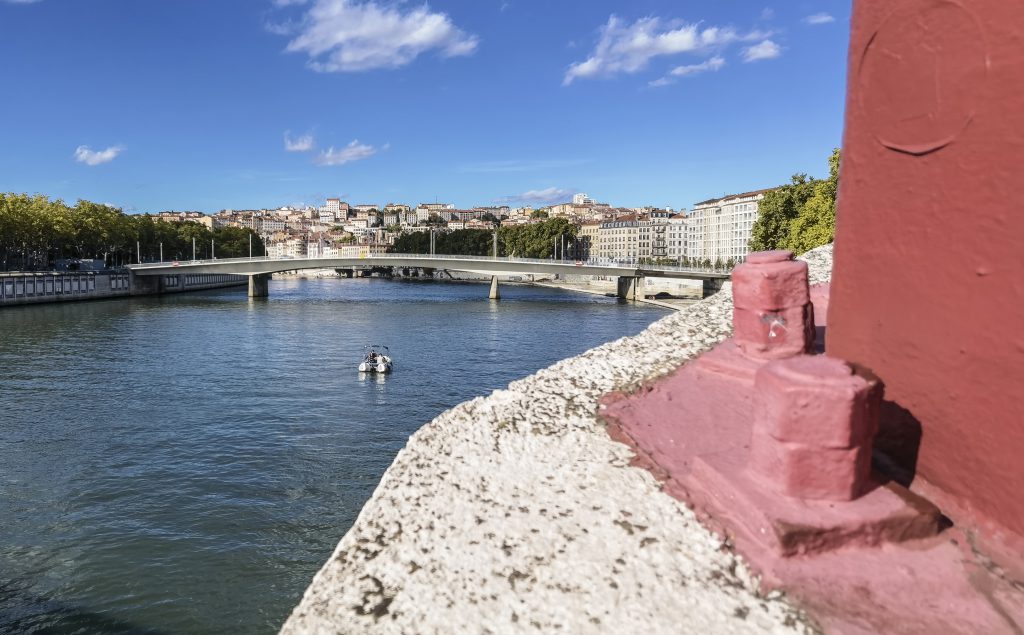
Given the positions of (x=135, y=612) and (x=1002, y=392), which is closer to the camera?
(x=1002, y=392)

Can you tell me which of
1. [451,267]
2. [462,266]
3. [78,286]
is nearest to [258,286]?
[78,286]

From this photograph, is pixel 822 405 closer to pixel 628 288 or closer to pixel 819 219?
pixel 819 219

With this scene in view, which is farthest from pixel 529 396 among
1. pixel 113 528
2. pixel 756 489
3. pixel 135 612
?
pixel 113 528

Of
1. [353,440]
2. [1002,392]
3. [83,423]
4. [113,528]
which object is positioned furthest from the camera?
[83,423]

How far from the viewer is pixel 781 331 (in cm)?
541

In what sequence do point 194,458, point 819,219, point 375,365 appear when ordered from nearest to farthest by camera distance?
point 194,458, point 375,365, point 819,219

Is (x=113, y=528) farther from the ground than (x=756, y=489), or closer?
closer

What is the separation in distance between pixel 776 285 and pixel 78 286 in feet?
218

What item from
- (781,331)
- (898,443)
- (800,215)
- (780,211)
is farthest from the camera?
(780,211)

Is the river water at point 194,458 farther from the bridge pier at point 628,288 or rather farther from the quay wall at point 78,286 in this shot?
the bridge pier at point 628,288

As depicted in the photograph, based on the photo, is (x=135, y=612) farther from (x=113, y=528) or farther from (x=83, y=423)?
(x=83, y=423)

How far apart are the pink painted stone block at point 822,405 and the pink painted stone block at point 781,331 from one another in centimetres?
196

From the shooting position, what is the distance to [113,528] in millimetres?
→ 11414

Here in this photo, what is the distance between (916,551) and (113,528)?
11.8 metres
